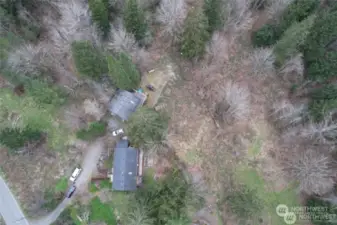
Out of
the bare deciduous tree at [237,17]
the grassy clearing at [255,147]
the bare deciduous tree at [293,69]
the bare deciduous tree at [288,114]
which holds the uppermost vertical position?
the bare deciduous tree at [237,17]

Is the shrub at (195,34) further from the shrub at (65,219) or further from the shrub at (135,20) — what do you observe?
the shrub at (65,219)

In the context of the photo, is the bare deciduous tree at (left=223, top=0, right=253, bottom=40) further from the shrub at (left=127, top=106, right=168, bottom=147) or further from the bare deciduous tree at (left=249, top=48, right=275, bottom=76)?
the shrub at (left=127, top=106, right=168, bottom=147)

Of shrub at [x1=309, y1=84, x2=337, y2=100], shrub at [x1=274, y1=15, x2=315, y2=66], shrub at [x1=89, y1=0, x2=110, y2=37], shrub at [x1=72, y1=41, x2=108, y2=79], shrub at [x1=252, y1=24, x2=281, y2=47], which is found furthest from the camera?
shrub at [x1=252, y1=24, x2=281, y2=47]

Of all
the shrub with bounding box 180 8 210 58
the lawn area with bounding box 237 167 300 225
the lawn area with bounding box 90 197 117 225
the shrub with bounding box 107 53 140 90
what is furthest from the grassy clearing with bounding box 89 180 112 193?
the shrub with bounding box 180 8 210 58

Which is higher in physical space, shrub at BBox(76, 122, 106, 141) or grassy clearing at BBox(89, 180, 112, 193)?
shrub at BBox(76, 122, 106, 141)

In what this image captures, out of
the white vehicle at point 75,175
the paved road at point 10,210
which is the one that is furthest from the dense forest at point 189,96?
the white vehicle at point 75,175

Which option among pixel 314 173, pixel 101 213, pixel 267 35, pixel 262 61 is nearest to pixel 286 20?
pixel 267 35
